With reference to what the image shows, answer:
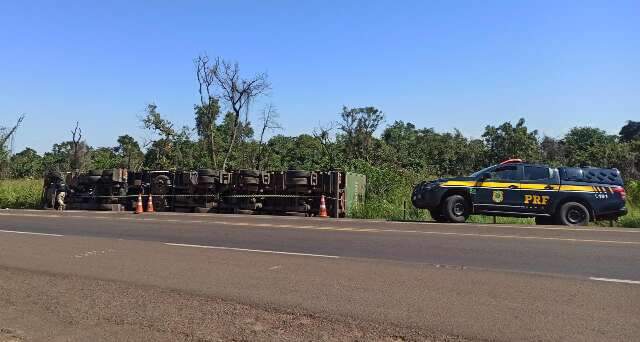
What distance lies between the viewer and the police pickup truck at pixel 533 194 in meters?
17.5

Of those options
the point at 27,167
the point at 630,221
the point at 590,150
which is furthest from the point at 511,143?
the point at 27,167

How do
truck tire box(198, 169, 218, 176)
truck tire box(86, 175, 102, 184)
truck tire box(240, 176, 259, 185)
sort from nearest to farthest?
1. truck tire box(240, 176, 259, 185)
2. truck tire box(198, 169, 218, 176)
3. truck tire box(86, 175, 102, 184)

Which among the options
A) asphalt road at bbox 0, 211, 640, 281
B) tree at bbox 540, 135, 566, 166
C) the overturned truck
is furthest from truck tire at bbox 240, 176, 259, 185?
tree at bbox 540, 135, 566, 166

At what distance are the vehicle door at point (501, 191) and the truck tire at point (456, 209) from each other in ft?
1.06

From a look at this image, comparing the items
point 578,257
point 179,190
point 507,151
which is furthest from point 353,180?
point 507,151

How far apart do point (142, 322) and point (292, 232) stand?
8.59 m

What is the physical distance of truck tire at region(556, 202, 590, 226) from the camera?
17406 millimetres

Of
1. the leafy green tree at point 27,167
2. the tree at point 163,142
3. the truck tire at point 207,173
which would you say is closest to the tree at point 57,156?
the leafy green tree at point 27,167

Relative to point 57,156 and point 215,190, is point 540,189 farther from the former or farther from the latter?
point 57,156

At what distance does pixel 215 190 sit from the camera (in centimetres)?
2522

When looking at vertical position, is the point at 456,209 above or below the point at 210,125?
below

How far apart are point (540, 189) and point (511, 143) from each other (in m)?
31.6

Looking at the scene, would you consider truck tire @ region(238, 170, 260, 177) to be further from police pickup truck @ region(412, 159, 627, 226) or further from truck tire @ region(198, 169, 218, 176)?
police pickup truck @ region(412, 159, 627, 226)

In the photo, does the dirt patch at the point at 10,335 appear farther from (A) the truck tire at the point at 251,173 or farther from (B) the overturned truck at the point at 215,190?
(A) the truck tire at the point at 251,173
